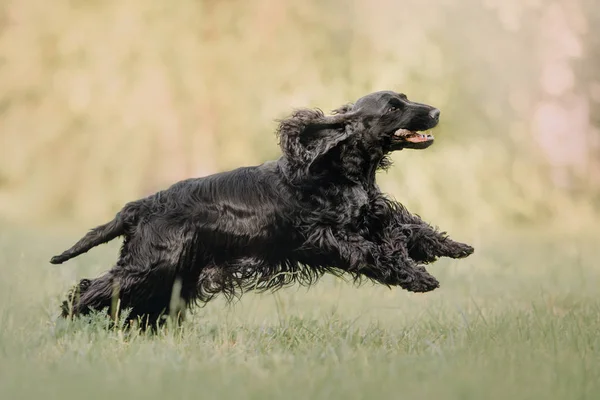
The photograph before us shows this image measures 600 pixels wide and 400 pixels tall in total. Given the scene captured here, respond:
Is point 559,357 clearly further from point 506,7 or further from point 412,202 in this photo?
point 506,7

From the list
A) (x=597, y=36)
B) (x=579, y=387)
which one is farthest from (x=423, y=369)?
(x=597, y=36)

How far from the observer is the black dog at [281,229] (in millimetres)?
4047

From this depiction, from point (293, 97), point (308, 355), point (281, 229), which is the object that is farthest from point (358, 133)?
point (293, 97)

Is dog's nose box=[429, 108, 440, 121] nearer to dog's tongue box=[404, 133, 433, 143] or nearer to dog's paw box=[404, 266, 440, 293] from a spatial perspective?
dog's tongue box=[404, 133, 433, 143]

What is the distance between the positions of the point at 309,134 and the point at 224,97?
9794 millimetres

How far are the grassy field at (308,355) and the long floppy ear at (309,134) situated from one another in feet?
2.63

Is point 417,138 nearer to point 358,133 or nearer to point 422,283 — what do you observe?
point 358,133

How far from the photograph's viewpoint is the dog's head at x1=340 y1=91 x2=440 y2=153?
14.0ft

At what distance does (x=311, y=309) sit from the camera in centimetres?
491

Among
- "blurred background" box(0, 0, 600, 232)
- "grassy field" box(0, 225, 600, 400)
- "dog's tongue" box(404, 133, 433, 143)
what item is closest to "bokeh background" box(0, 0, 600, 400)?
"blurred background" box(0, 0, 600, 232)

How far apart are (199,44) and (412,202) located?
4.47m

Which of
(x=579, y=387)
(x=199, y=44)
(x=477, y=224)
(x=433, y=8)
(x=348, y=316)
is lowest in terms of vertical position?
(x=579, y=387)

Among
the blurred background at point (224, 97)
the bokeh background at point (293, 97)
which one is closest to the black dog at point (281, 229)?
the bokeh background at point (293, 97)

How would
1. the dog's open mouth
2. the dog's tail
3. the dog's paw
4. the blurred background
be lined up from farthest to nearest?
the blurred background < the dog's open mouth < the dog's tail < the dog's paw
